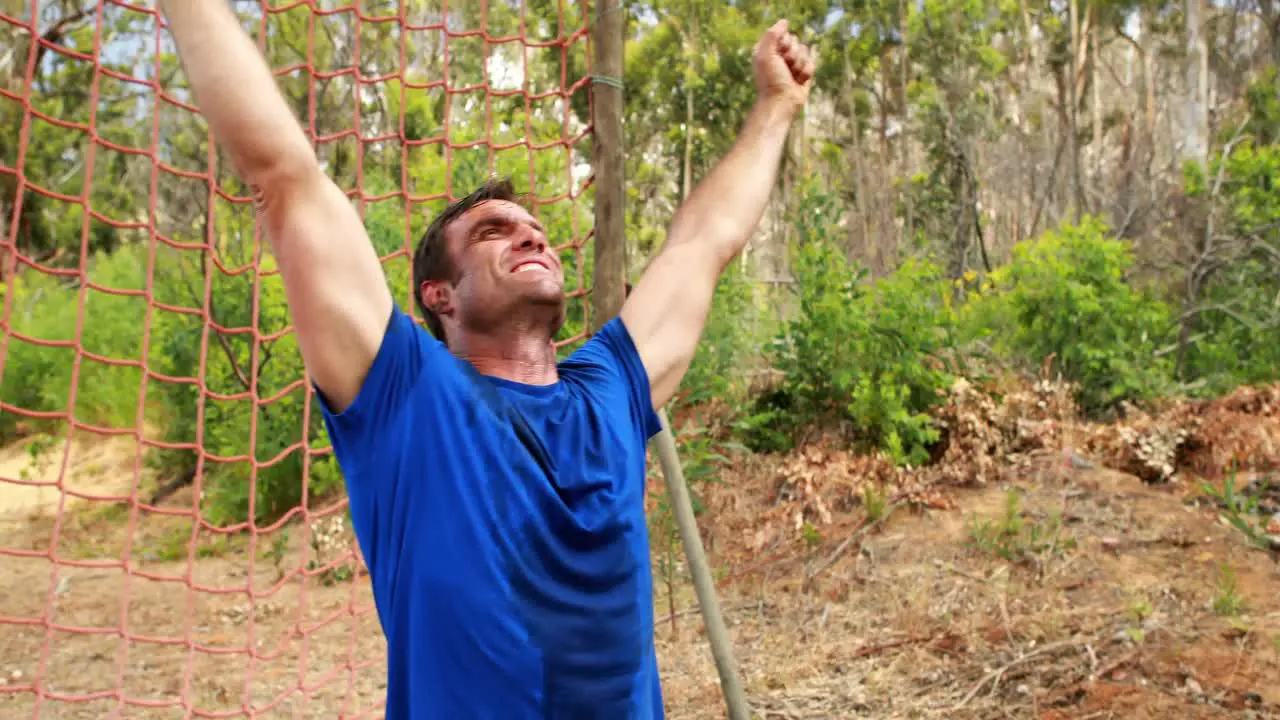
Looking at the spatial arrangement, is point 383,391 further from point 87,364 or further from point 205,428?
point 87,364

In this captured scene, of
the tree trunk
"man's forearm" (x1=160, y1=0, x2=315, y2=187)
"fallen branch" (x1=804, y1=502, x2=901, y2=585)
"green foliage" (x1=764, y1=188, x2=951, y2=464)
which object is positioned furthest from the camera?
the tree trunk

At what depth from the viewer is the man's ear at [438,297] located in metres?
1.65

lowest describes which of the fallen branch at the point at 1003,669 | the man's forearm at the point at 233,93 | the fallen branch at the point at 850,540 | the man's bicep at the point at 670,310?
the fallen branch at the point at 1003,669

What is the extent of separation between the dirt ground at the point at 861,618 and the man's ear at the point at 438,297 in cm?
181

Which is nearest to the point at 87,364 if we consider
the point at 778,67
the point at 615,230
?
the point at 615,230

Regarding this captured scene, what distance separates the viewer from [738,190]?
6.50 feet

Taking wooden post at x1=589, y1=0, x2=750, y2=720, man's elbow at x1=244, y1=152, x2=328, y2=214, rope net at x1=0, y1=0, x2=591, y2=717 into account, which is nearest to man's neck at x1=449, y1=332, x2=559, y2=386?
man's elbow at x1=244, y1=152, x2=328, y2=214

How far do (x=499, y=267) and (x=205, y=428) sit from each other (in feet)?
17.7

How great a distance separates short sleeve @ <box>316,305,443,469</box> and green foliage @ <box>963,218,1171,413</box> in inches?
184

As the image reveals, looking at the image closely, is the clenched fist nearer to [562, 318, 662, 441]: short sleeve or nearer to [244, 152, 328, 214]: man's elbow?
[562, 318, 662, 441]: short sleeve

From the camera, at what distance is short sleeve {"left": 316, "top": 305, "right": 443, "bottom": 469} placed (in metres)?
1.41

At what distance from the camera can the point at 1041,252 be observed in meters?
5.91

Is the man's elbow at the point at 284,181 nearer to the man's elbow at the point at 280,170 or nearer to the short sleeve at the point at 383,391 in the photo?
the man's elbow at the point at 280,170

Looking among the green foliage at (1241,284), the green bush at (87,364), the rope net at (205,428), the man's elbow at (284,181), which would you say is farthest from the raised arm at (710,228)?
the green bush at (87,364)
